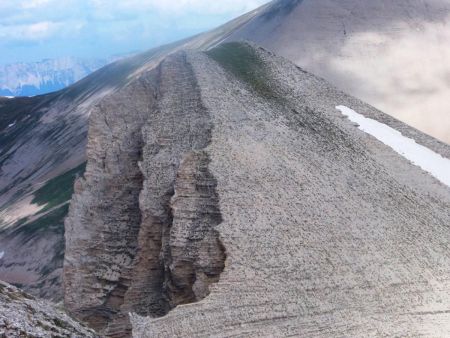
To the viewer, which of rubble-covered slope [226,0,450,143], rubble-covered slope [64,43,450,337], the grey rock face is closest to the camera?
rubble-covered slope [64,43,450,337]

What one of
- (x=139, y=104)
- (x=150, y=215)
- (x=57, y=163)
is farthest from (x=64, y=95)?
(x=150, y=215)

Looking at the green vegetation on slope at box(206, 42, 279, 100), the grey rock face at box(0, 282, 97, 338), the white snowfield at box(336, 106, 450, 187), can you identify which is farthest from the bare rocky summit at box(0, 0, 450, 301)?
the white snowfield at box(336, 106, 450, 187)

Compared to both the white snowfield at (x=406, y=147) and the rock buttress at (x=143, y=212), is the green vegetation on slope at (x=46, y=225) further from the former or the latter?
the white snowfield at (x=406, y=147)

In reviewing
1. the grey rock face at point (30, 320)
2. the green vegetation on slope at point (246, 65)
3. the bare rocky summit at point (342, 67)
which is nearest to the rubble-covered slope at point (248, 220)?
the green vegetation on slope at point (246, 65)

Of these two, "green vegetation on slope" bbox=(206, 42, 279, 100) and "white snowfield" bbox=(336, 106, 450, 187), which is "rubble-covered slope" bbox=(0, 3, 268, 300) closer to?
"green vegetation on slope" bbox=(206, 42, 279, 100)

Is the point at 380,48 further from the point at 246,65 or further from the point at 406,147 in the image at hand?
the point at 406,147

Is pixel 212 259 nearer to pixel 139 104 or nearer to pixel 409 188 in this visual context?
pixel 409 188

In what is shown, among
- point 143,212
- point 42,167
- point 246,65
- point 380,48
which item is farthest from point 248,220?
point 42,167
